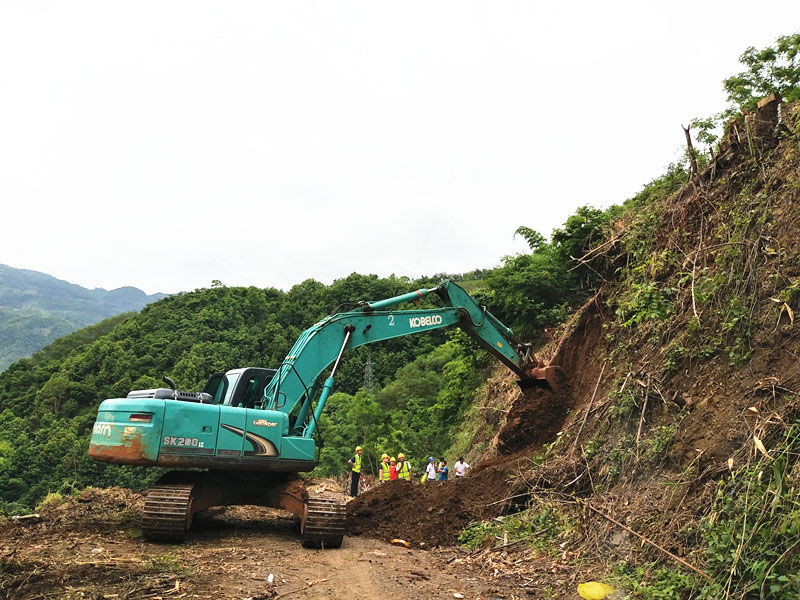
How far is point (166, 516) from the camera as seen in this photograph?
25.5 ft

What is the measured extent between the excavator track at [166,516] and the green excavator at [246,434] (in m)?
0.01

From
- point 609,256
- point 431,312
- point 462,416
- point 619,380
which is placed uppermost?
point 609,256

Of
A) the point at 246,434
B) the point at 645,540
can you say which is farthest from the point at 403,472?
the point at 645,540

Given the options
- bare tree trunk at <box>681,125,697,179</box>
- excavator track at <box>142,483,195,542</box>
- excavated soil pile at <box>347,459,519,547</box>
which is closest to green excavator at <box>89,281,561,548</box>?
excavator track at <box>142,483,195,542</box>

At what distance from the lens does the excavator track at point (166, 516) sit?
7754 mm

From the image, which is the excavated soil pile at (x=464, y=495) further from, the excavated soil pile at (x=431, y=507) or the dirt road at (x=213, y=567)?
the dirt road at (x=213, y=567)

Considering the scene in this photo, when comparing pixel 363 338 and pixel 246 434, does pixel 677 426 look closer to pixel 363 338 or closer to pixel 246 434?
pixel 363 338

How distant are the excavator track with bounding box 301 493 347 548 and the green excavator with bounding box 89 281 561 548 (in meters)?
0.01

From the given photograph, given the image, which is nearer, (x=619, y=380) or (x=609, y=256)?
(x=619, y=380)

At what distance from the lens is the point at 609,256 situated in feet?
41.7

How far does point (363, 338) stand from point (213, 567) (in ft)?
14.2

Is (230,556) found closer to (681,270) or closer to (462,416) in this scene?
(681,270)

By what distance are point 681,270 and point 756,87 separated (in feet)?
42.0

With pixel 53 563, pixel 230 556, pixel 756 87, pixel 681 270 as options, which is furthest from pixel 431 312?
pixel 756 87
